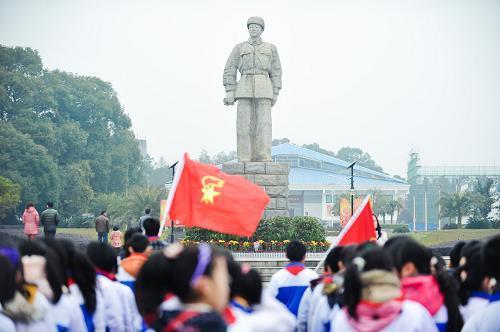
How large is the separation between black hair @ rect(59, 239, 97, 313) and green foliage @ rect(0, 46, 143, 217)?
137 ft

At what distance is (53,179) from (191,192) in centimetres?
4101

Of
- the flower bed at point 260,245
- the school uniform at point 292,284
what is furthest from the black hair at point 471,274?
the flower bed at point 260,245

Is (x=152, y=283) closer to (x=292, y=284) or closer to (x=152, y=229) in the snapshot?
(x=292, y=284)

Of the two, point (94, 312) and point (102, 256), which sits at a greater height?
point (102, 256)

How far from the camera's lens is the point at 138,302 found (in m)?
4.96

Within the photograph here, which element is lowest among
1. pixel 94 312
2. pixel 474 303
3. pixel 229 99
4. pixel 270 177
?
pixel 94 312

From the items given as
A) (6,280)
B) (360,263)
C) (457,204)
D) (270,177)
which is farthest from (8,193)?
(360,263)

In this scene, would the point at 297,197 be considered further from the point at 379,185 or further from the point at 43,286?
the point at 43,286

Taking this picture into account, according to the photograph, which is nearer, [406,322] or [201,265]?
[201,265]

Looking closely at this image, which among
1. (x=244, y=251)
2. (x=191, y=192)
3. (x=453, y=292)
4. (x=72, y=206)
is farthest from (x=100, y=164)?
(x=453, y=292)

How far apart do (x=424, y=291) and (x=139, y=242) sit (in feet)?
8.89

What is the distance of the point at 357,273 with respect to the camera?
5520 millimetres

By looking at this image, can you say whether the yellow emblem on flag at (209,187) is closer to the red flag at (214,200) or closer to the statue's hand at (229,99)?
the red flag at (214,200)

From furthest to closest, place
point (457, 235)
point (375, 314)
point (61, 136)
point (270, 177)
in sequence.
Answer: point (61, 136), point (457, 235), point (270, 177), point (375, 314)
